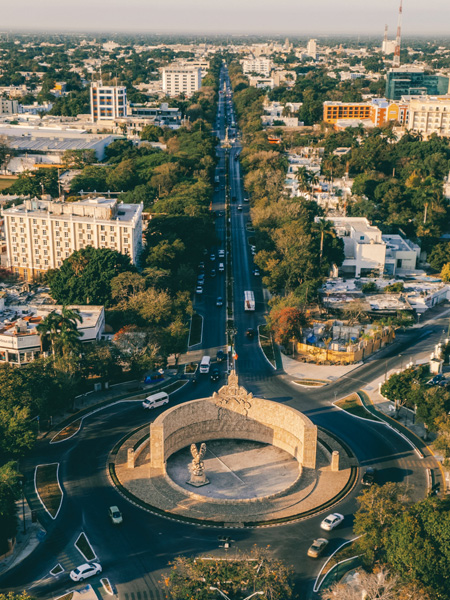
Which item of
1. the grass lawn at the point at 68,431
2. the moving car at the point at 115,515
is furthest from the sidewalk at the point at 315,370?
the moving car at the point at 115,515

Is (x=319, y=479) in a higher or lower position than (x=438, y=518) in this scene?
lower

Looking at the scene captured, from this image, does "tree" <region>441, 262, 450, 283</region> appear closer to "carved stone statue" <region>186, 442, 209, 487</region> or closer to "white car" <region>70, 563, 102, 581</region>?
"carved stone statue" <region>186, 442, 209, 487</region>

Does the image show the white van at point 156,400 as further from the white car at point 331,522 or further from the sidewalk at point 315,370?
the white car at point 331,522

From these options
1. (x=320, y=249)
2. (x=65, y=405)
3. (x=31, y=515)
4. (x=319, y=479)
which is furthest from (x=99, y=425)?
(x=320, y=249)

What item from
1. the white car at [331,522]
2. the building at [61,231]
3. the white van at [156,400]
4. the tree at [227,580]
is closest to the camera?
the tree at [227,580]

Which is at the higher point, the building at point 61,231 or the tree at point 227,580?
the building at point 61,231

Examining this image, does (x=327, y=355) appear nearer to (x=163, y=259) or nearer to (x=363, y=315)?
(x=363, y=315)
